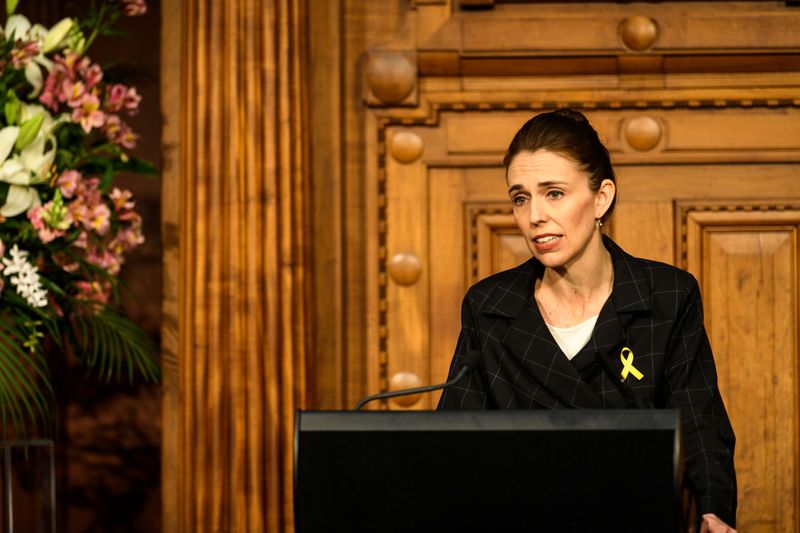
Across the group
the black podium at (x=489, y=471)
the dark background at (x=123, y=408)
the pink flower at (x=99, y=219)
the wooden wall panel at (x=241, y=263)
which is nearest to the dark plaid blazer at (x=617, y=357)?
the black podium at (x=489, y=471)

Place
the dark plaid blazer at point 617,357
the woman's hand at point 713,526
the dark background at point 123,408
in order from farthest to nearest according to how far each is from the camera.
A: 1. the dark background at point 123,408
2. the dark plaid blazer at point 617,357
3. the woman's hand at point 713,526

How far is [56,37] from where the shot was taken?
2.19 metres

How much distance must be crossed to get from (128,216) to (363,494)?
131cm

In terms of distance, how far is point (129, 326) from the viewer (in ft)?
7.63

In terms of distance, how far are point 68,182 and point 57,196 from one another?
0.05 metres

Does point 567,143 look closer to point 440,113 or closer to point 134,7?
point 440,113

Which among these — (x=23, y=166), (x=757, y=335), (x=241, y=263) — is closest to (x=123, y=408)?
(x=241, y=263)

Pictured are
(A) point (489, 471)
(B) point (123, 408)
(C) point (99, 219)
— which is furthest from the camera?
(B) point (123, 408)

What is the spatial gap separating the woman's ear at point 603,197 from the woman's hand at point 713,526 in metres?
0.56

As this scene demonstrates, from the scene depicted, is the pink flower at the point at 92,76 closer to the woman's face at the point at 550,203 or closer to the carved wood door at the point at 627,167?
the carved wood door at the point at 627,167

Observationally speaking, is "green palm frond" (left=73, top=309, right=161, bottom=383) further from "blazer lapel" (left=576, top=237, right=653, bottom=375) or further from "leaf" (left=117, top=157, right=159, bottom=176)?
"blazer lapel" (left=576, top=237, right=653, bottom=375)

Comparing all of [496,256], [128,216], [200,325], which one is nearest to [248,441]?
[200,325]

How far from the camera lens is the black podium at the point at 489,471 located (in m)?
1.08

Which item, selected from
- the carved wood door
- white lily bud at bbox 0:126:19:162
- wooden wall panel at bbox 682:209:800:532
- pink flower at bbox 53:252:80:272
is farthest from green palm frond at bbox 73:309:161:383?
wooden wall panel at bbox 682:209:800:532
